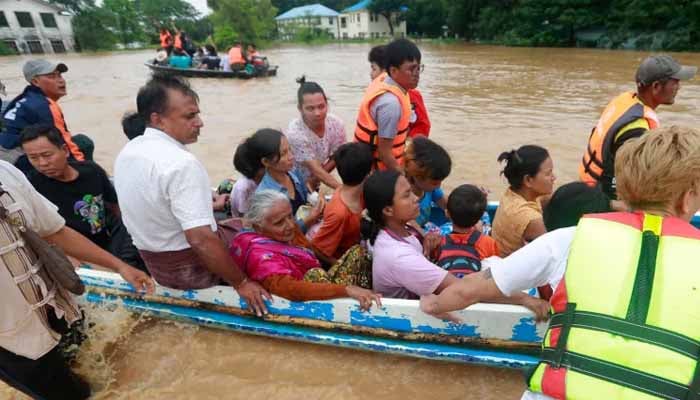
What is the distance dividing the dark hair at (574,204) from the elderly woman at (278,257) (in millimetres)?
876

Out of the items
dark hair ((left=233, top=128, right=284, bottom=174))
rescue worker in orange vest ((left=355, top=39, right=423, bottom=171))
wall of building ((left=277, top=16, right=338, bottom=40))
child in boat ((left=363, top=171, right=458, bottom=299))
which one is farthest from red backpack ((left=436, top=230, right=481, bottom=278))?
wall of building ((left=277, top=16, right=338, bottom=40))

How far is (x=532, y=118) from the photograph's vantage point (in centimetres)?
814

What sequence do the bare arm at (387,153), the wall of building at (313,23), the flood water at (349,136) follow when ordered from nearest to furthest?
1. the flood water at (349,136)
2. the bare arm at (387,153)
3. the wall of building at (313,23)

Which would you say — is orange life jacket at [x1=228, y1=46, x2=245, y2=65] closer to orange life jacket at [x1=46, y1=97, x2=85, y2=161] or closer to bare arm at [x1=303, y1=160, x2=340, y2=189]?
orange life jacket at [x1=46, y1=97, x2=85, y2=161]

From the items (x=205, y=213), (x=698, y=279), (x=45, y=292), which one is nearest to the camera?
(x=698, y=279)

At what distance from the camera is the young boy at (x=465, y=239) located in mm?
2080

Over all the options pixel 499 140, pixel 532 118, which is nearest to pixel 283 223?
pixel 499 140

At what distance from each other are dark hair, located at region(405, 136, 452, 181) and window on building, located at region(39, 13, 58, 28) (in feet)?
146

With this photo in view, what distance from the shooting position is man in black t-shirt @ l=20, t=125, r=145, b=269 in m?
2.54

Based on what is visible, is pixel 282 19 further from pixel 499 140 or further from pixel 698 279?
pixel 698 279

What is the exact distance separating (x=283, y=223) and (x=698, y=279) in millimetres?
1640

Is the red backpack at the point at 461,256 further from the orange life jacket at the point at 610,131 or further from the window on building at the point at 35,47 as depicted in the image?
the window on building at the point at 35,47

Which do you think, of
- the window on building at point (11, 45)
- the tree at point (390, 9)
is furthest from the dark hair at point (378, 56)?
the tree at point (390, 9)

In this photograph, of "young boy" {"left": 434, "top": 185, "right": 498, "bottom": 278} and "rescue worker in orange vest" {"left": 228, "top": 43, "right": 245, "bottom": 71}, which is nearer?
"young boy" {"left": 434, "top": 185, "right": 498, "bottom": 278}
